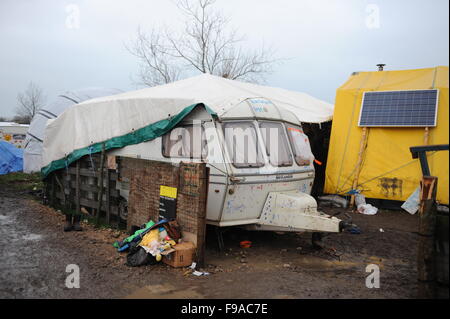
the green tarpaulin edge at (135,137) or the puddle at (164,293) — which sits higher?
the green tarpaulin edge at (135,137)

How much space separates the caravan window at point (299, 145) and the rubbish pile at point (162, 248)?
278 cm

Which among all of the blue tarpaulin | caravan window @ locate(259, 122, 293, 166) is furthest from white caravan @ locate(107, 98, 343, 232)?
the blue tarpaulin

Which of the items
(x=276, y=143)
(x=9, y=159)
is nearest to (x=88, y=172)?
(x=276, y=143)

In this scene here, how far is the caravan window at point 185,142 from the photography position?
21.9 ft

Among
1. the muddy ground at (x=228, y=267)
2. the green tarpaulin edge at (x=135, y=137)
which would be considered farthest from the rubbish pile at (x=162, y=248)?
the green tarpaulin edge at (x=135, y=137)

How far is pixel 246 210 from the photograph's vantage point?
650 centimetres

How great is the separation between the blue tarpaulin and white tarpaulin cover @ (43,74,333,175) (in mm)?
9994

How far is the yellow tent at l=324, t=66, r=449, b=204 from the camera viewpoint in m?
10.2

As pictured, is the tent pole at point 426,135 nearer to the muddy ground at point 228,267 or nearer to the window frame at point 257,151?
the muddy ground at point 228,267

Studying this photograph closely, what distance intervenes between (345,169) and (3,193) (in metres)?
11.0

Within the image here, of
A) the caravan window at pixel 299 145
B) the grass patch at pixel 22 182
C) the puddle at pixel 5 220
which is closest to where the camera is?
the caravan window at pixel 299 145

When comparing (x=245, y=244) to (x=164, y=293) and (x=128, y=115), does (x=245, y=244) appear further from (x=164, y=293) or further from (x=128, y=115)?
(x=128, y=115)
